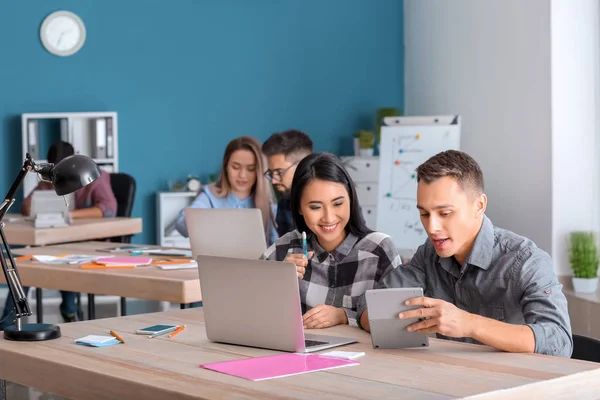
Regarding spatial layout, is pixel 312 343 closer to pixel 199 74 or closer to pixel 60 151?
pixel 60 151

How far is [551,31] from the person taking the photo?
550 centimetres

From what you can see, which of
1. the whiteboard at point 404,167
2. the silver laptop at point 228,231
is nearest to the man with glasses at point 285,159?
the silver laptop at point 228,231

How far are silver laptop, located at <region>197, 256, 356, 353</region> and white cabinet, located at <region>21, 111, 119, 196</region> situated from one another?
4.76 metres

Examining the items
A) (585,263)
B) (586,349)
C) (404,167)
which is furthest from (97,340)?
(404,167)

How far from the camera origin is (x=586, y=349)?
2070 millimetres

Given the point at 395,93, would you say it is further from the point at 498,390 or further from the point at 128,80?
the point at 498,390

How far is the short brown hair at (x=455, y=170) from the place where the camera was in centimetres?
216

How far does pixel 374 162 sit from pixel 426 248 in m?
5.02

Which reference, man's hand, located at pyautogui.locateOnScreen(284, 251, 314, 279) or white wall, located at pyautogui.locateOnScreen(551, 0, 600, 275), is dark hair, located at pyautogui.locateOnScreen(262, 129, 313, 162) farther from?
white wall, located at pyautogui.locateOnScreen(551, 0, 600, 275)

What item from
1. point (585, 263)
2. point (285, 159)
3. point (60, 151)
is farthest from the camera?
point (60, 151)

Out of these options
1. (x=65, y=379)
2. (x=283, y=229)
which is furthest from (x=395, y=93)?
(x=65, y=379)

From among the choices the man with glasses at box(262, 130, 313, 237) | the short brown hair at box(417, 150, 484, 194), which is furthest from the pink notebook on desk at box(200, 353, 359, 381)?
the man with glasses at box(262, 130, 313, 237)

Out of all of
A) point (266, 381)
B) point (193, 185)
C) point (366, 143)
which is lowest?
point (266, 381)

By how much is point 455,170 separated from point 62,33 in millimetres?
5267
